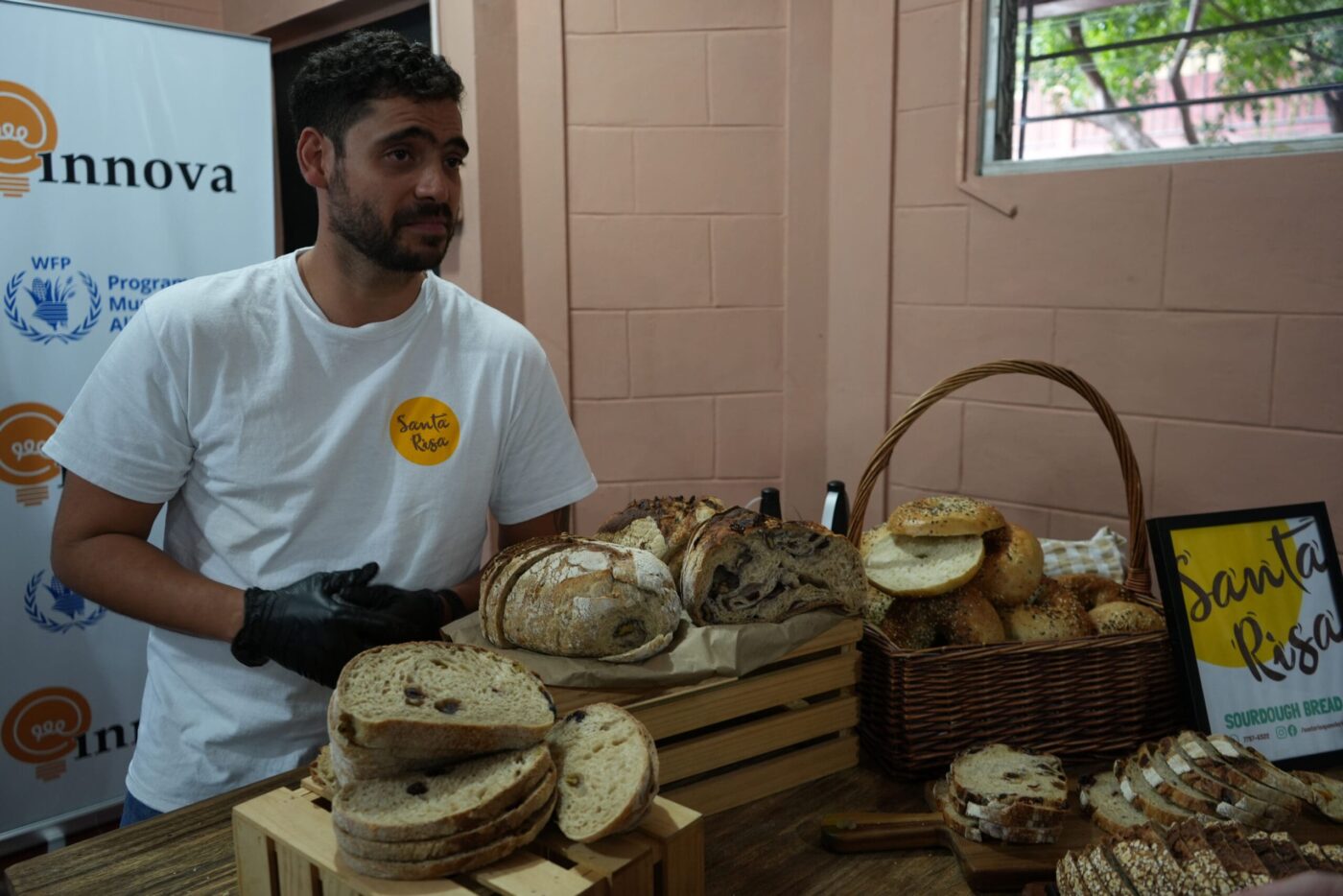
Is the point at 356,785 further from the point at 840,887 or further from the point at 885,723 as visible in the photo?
the point at 885,723

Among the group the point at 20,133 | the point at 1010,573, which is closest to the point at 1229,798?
the point at 1010,573

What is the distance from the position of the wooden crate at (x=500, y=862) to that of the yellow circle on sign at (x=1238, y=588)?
78 centimetres

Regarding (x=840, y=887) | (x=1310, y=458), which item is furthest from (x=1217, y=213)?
(x=840, y=887)

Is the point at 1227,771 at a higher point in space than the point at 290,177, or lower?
lower

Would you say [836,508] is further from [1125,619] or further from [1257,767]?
[1257,767]

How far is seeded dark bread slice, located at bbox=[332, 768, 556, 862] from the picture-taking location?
76 centimetres

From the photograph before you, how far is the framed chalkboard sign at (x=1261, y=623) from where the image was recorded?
4.16ft

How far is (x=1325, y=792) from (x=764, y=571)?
2.19ft

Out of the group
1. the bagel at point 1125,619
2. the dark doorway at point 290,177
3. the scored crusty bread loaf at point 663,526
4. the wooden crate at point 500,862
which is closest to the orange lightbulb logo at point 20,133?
the dark doorway at point 290,177

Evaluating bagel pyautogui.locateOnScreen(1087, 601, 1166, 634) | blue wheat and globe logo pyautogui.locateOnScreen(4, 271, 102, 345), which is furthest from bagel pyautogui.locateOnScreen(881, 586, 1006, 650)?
blue wheat and globe logo pyautogui.locateOnScreen(4, 271, 102, 345)

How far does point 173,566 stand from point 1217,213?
1.94m

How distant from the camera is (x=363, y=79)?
1.49 metres

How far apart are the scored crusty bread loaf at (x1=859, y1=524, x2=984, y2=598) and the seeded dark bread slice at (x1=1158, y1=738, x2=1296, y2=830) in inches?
12.9

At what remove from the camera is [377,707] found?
2.78 feet
